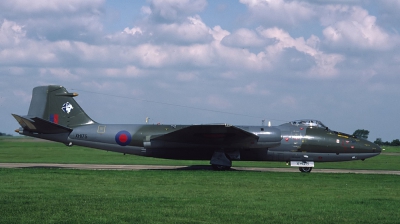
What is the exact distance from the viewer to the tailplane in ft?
89.6

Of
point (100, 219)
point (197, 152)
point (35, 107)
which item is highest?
point (35, 107)

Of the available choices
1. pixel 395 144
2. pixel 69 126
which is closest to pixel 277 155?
pixel 69 126

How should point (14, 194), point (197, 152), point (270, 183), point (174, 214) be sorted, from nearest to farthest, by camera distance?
point (174, 214), point (14, 194), point (270, 183), point (197, 152)

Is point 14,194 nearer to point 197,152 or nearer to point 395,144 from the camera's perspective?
point 197,152

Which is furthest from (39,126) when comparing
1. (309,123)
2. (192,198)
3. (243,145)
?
(192,198)

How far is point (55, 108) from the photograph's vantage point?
27.4 metres

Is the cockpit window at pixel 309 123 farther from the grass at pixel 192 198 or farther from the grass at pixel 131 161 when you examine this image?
the grass at pixel 192 198

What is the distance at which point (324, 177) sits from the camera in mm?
21812

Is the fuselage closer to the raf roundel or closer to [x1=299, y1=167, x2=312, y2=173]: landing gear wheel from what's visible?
the raf roundel

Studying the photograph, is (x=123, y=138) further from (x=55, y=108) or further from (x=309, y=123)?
(x=309, y=123)

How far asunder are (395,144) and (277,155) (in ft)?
273

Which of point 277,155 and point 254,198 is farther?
point 277,155

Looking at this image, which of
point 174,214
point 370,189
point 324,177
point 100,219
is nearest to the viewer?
point 100,219

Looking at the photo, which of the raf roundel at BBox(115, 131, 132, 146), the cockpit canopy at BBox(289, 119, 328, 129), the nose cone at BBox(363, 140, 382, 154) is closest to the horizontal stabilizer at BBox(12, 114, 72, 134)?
the raf roundel at BBox(115, 131, 132, 146)
